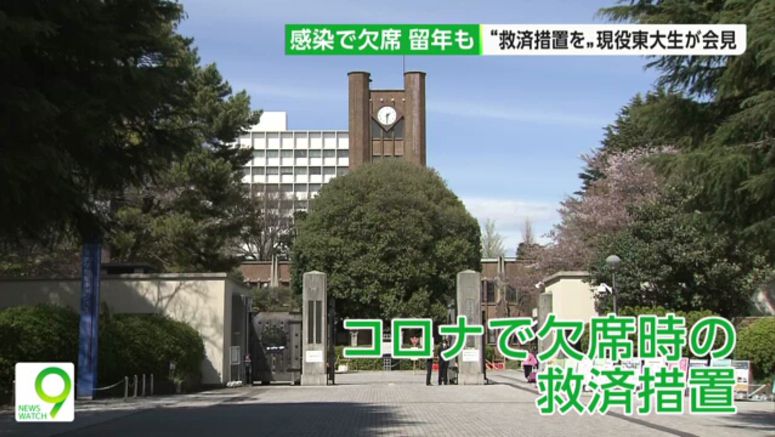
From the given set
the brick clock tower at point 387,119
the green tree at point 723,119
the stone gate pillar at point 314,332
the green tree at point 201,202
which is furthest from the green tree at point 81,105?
the brick clock tower at point 387,119

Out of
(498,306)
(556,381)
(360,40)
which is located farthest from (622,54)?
(498,306)

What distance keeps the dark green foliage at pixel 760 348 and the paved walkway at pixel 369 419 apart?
3.78 metres

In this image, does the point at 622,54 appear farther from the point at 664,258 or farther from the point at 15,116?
the point at 664,258

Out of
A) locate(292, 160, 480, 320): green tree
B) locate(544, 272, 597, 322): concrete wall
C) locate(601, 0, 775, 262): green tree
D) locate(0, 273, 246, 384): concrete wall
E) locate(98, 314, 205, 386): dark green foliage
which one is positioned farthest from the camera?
locate(292, 160, 480, 320): green tree

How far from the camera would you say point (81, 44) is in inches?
513

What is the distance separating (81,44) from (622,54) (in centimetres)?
722

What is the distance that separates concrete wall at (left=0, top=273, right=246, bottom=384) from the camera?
32.4 meters

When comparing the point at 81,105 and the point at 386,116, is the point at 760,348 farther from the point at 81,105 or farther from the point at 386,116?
the point at 386,116

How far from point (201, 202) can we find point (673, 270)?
19.6 m

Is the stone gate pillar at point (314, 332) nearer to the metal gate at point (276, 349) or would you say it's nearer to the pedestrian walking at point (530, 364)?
the metal gate at point (276, 349)

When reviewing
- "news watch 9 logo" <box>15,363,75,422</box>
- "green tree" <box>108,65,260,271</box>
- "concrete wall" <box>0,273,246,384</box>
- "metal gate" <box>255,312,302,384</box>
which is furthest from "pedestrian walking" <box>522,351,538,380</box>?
"news watch 9 logo" <box>15,363,75,422</box>

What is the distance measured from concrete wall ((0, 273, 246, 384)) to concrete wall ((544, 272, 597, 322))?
12.7m

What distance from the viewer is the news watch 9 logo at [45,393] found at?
1130 centimetres

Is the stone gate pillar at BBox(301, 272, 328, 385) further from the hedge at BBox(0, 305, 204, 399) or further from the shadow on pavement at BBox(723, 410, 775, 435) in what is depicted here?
the shadow on pavement at BBox(723, 410, 775, 435)
